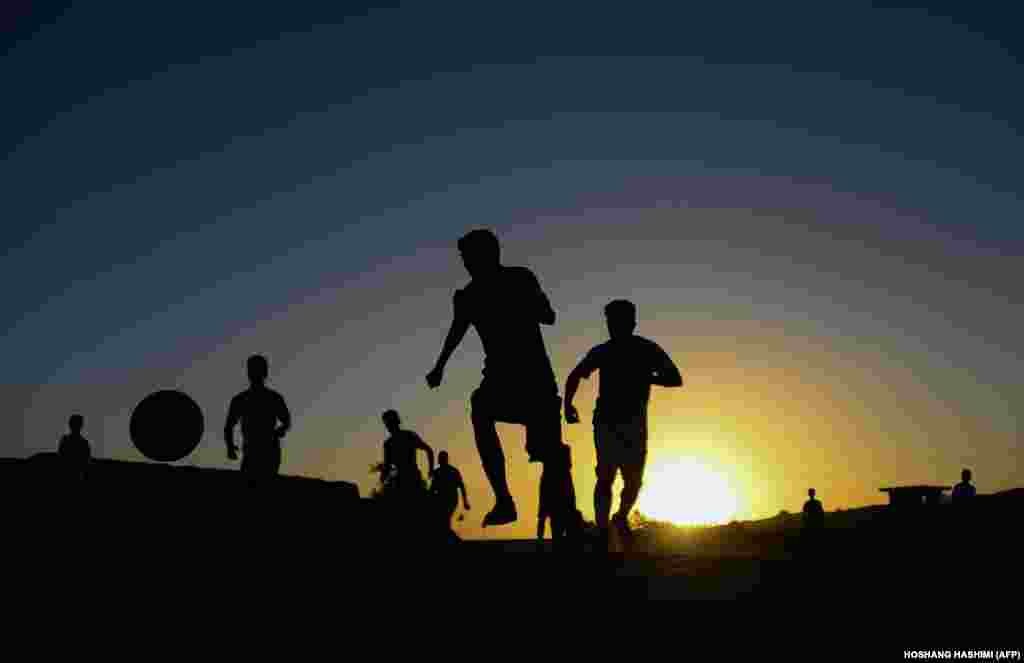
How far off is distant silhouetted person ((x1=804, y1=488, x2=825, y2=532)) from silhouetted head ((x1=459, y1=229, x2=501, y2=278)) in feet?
61.7

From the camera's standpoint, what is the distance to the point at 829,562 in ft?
24.5

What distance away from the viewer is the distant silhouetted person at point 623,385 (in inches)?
392

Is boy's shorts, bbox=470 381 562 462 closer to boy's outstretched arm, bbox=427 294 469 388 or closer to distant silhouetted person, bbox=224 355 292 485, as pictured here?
boy's outstretched arm, bbox=427 294 469 388

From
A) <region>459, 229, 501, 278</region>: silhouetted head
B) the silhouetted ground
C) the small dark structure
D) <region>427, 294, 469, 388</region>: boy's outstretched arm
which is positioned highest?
<region>459, 229, 501, 278</region>: silhouetted head

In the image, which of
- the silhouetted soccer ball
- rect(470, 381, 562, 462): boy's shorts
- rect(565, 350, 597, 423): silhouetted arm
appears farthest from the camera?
the silhouetted soccer ball

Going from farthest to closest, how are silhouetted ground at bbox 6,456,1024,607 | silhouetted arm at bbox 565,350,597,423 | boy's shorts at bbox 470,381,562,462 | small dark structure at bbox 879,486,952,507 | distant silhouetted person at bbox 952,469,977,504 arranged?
distant silhouetted person at bbox 952,469,977,504
small dark structure at bbox 879,486,952,507
silhouetted arm at bbox 565,350,597,423
boy's shorts at bbox 470,381,562,462
silhouetted ground at bbox 6,456,1024,607

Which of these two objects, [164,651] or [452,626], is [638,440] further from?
[164,651]

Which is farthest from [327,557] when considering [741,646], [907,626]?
[907,626]

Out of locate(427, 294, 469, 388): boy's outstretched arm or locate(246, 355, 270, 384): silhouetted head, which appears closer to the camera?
locate(427, 294, 469, 388): boy's outstretched arm

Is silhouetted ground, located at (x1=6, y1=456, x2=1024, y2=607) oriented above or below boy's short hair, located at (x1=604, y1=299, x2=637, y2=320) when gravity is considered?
below

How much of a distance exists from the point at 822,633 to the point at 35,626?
4.06m

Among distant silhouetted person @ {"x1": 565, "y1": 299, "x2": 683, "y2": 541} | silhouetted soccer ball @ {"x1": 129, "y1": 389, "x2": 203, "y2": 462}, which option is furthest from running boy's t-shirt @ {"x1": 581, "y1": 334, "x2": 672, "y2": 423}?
silhouetted soccer ball @ {"x1": 129, "y1": 389, "x2": 203, "y2": 462}

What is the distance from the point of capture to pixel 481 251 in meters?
7.43

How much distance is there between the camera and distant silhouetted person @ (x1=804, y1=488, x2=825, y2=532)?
24.7 meters
